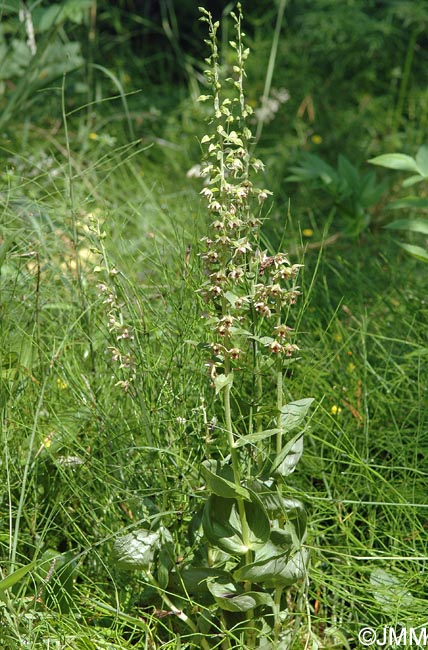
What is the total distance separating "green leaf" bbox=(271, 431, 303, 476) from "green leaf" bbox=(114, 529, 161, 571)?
0.86 ft

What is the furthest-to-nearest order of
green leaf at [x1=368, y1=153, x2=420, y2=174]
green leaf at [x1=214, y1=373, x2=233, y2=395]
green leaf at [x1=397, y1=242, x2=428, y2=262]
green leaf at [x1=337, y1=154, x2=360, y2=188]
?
green leaf at [x1=337, y1=154, x2=360, y2=188], green leaf at [x1=368, y1=153, x2=420, y2=174], green leaf at [x1=397, y1=242, x2=428, y2=262], green leaf at [x1=214, y1=373, x2=233, y2=395]

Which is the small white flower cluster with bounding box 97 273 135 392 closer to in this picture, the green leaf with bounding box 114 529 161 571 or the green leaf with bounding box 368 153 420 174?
the green leaf with bounding box 114 529 161 571

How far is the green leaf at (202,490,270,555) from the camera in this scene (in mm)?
1551

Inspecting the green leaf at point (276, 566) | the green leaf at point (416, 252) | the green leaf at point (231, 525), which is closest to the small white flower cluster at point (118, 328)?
the green leaf at point (231, 525)

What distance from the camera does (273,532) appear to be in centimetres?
158

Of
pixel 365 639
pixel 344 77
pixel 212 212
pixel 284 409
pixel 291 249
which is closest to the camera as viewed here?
pixel 212 212

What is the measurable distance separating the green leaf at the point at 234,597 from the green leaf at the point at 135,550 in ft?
0.40

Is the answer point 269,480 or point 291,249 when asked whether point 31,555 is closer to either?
point 269,480

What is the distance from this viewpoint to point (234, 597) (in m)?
1.55

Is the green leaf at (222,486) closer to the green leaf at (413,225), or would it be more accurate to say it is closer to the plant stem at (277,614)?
the plant stem at (277,614)

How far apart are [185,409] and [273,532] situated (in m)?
0.30

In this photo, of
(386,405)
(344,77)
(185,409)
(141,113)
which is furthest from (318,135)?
(185,409)

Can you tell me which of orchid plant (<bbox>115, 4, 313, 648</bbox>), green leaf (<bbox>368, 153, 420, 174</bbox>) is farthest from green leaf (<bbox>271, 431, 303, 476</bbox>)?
green leaf (<bbox>368, 153, 420, 174</bbox>)

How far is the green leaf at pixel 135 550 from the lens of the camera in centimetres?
159
